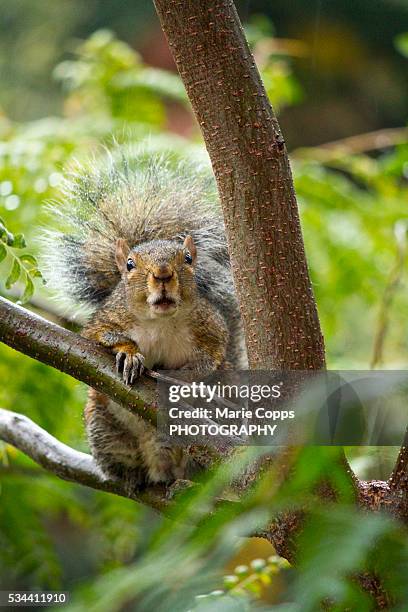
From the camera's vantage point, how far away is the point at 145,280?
1164 mm

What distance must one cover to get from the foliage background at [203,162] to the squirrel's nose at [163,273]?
27cm

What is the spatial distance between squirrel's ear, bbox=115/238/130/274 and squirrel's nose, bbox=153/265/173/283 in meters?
0.13

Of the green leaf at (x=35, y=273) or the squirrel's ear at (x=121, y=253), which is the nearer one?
the green leaf at (x=35, y=273)

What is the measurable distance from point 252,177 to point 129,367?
267mm

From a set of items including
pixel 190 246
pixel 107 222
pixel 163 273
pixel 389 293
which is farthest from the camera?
pixel 389 293

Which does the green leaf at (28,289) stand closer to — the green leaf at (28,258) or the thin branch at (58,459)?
the green leaf at (28,258)

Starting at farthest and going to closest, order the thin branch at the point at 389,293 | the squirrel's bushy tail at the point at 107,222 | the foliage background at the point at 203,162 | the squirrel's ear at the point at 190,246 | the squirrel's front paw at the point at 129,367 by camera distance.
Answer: the thin branch at the point at 389,293 < the squirrel's bushy tail at the point at 107,222 < the squirrel's ear at the point at 190,246 < the squirrel's front paw at the point at 129,367 < the foliage background at the point at 203,162

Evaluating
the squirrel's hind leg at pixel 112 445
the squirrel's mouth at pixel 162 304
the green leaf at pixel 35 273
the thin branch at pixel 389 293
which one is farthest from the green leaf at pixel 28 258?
the thin branch at pixel 389 293

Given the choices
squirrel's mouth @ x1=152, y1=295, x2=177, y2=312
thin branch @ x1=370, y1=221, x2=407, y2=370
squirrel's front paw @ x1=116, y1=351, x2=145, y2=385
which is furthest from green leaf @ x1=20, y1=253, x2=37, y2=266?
thin branch @ x1=370, y1=221, x2=407, y2=370

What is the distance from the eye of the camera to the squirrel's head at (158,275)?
3.71 ft

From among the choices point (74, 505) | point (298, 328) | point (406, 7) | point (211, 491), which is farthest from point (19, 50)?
point (211, 491)

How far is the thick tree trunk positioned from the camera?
806mm

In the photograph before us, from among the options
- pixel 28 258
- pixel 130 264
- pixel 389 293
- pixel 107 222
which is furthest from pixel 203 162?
pixel 28 258

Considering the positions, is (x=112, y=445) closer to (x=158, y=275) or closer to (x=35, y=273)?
(x=158, y=275)
